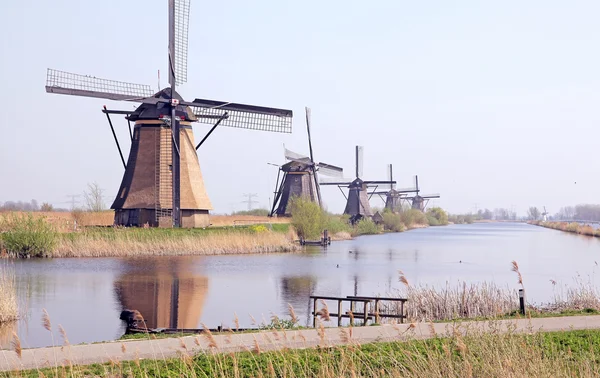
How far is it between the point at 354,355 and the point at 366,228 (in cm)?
5625

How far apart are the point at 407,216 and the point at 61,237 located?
6085cm

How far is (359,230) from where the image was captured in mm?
61062

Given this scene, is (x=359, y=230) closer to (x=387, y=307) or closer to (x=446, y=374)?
(x=387, y=307)

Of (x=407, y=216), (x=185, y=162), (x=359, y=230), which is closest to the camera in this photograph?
(x=185, y=162)

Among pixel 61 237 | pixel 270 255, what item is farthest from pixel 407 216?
pixel 61 237

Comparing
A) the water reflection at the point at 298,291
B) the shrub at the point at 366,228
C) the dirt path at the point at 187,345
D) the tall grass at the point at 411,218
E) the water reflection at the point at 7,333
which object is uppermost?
the tall grass at the point at 411,218

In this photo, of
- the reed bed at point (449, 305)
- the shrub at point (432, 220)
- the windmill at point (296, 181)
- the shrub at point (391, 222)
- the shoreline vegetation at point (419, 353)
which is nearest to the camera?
the shoreline vegetation at point (419, 353)

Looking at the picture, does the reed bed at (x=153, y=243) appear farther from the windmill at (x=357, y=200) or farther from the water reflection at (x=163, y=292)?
the windmill at (x=357, y=200)

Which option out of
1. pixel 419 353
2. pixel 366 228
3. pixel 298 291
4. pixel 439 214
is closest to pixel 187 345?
pixel 419 353

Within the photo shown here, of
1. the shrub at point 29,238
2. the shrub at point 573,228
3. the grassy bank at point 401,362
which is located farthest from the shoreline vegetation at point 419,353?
the shrub at point 573,228

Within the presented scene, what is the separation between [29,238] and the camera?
26.2m

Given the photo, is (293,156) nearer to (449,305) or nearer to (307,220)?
(307,220)

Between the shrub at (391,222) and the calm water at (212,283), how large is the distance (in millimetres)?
39673

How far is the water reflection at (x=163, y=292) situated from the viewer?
14.9 metres
